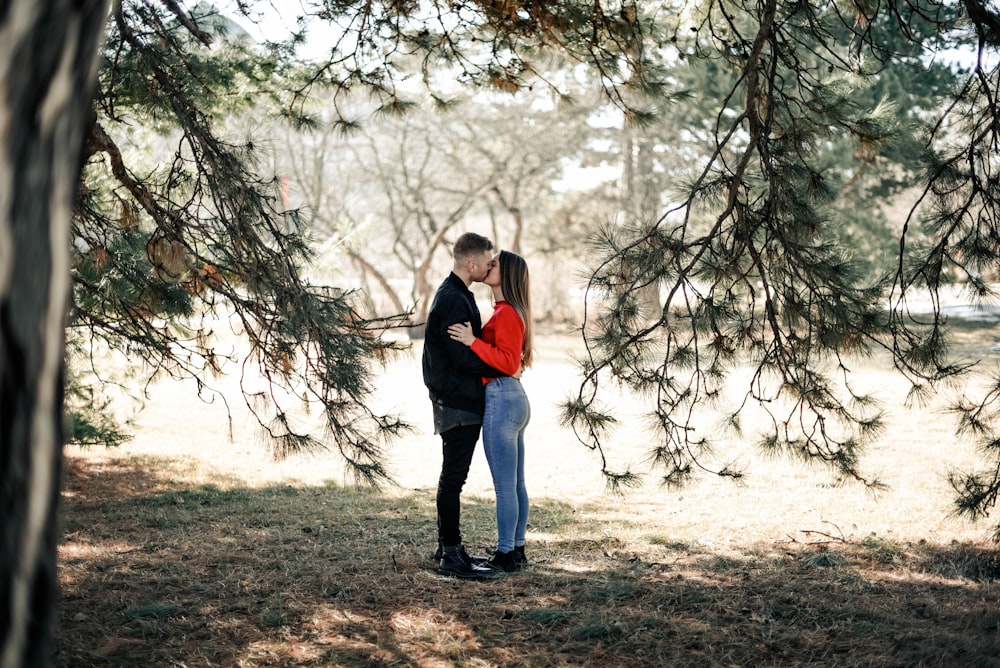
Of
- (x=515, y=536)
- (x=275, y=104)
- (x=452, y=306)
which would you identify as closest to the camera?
(x=452, y=306)

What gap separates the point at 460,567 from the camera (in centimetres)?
463

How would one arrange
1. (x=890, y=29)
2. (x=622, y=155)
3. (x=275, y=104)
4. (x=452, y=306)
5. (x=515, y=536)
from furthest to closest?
(x=622, y=155) < (x=890, y=29) < (x=275, y=104) < (x=515, y=536) < (x=452, y=306)

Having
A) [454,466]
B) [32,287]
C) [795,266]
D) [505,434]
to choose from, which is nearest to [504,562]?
[454,466]

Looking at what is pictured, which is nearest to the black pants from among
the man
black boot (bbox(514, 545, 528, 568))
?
the man

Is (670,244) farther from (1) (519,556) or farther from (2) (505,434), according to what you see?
(1) (519,556)

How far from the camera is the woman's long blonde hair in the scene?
→ 4.43 m

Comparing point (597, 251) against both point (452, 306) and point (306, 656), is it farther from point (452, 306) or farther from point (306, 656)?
point (306, 656)

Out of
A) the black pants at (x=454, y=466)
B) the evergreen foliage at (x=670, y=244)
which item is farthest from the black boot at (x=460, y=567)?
the evergreen foliage at (x=670, y=244)

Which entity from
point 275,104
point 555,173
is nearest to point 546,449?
point 275,104

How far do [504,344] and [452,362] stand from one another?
A: 273 millimetres

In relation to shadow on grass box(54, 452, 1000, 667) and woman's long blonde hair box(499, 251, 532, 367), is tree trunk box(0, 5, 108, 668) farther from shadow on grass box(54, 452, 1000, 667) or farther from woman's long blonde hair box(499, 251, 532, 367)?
woman's long blonde hair box(499, 251, 532, 367)

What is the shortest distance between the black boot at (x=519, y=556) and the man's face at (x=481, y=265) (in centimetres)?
149

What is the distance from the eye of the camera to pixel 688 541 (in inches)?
222

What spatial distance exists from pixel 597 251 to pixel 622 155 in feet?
66.6
